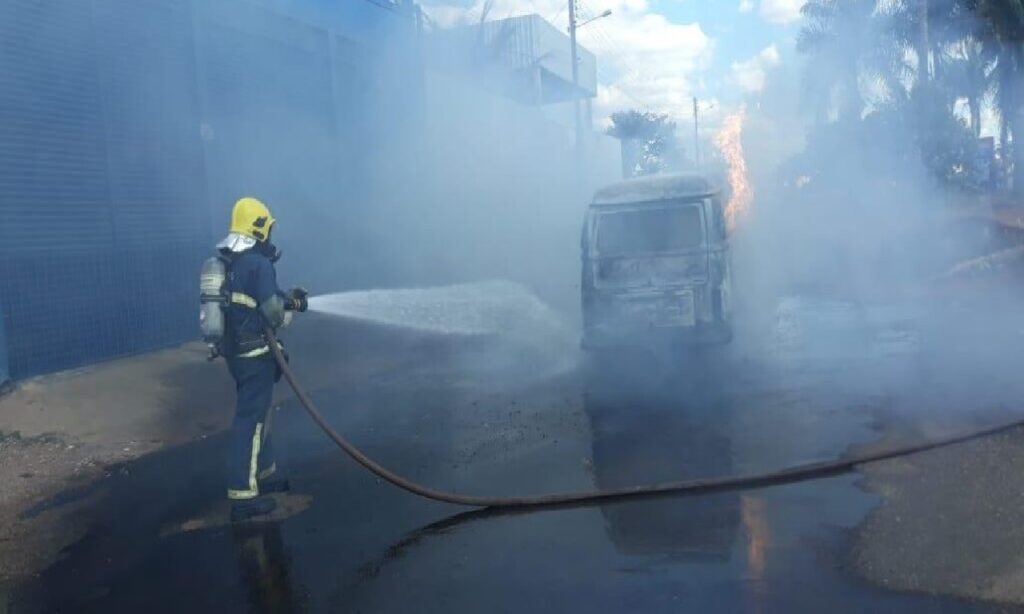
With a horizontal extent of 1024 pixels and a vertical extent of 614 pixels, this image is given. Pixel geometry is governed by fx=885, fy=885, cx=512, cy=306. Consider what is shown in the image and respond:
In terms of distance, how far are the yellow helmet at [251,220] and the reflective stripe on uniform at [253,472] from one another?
1.26 meters

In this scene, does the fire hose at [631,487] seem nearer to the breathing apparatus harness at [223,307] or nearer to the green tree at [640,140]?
the breathing apparatus harness at [223,307]

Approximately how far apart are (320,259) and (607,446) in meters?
9.15

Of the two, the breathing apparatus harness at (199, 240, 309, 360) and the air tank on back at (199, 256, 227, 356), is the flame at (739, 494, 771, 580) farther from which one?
the air tank on back at (199, 256, 227, 356)

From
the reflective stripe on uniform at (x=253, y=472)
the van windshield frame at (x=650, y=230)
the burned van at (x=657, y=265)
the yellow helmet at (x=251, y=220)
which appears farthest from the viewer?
the van windshield frame at (x=650, y=230)

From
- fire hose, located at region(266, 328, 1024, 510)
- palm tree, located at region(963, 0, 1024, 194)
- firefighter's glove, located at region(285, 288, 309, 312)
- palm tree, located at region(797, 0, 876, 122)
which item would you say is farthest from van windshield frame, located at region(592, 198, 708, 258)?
palm tree, located at region(797, 0, 876, 122)

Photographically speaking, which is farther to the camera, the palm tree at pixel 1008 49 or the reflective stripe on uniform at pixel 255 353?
the palm tree at pixel 1008 49

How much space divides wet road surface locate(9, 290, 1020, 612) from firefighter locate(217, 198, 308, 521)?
329mm

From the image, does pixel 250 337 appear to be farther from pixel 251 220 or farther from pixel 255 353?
pixel 251 220

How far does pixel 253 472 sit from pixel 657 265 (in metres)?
6.10

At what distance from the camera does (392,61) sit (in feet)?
59.1

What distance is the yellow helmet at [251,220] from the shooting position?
19.1 feet

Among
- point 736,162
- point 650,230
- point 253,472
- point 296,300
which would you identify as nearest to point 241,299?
point 296,300

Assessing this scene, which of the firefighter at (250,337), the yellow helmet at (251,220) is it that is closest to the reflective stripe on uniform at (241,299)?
the firefighter at (250,337)

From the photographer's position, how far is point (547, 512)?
5367 mm
